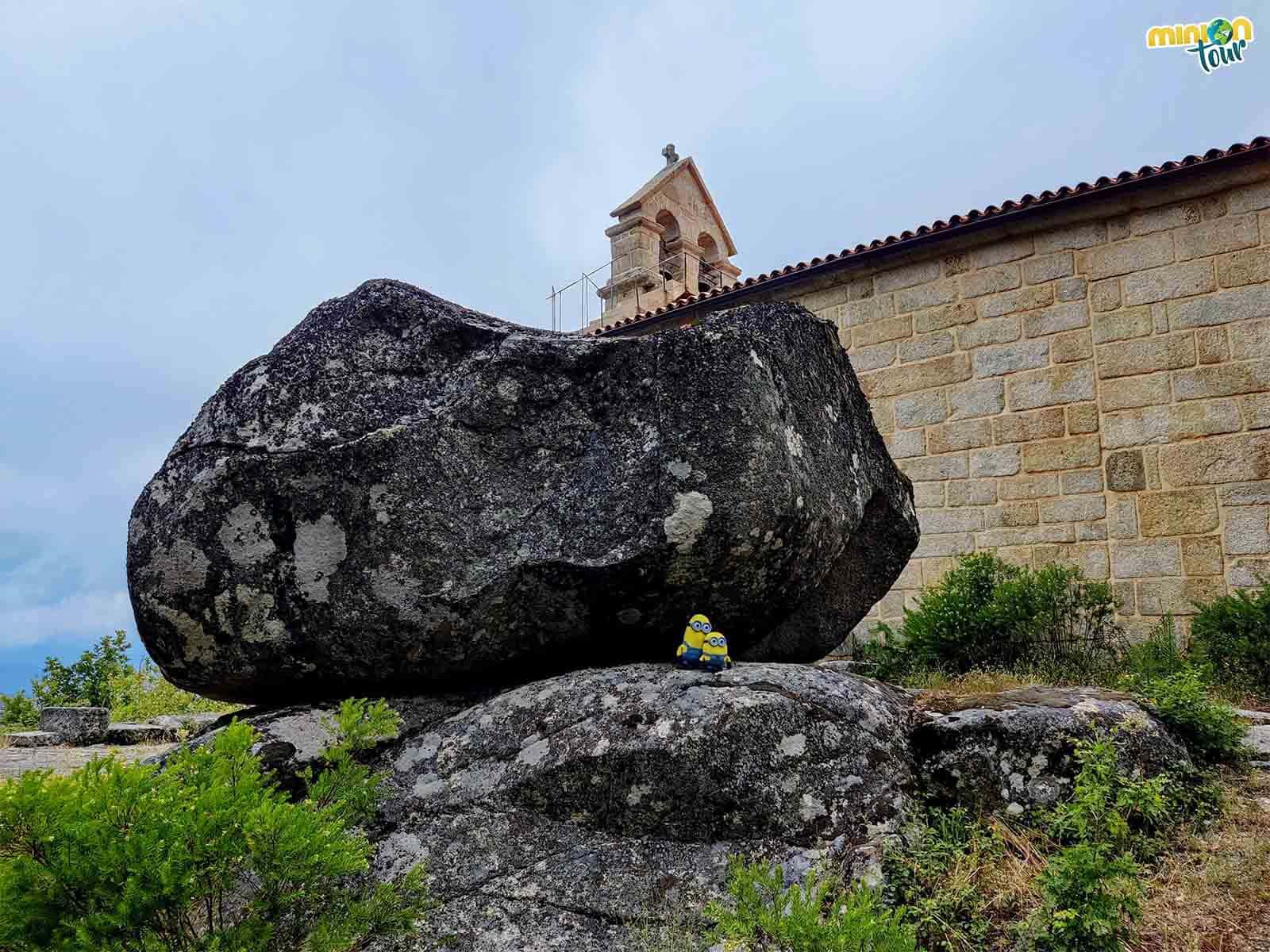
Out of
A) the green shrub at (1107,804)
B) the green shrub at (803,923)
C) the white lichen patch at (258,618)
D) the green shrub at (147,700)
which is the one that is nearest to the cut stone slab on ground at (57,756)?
the green shrub at (147,700)

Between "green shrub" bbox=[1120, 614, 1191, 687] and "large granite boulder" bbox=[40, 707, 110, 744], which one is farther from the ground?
"green shrub" bbox=[1120, 614, 1191, 687]

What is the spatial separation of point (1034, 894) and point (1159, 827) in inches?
26.8

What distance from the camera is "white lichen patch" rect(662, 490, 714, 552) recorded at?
3.32 m

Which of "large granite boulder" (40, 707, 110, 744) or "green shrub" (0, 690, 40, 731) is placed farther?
"green shrub" (0, 690, 40, 731)

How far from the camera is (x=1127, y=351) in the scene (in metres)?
8.67

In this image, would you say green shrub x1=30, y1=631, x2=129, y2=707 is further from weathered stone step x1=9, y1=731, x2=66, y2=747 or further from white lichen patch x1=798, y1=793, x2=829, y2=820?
white lichen patch x1=798, y1=793, x2=829, y2=820

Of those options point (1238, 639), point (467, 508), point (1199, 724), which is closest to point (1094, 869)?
point (1199, 724)

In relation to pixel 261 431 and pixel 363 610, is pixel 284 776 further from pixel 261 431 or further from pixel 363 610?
pixel 261 431

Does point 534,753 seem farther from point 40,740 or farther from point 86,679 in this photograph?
point 86,679

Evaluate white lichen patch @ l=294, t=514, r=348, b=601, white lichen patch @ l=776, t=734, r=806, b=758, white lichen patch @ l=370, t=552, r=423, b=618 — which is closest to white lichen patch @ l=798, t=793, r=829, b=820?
white lichen patch @ l=776, t=734, r=806, b=758

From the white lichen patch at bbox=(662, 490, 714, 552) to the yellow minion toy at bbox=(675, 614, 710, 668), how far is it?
26 cm

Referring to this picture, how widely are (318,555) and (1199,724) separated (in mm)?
3303

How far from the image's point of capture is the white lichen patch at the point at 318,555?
3424mm

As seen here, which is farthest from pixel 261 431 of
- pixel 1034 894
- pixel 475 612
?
pixel 1034 894
